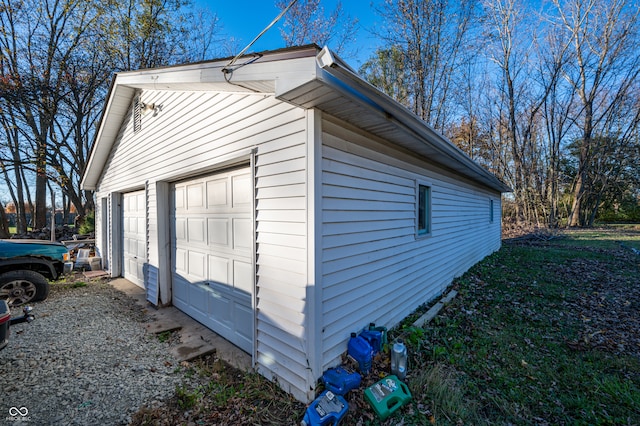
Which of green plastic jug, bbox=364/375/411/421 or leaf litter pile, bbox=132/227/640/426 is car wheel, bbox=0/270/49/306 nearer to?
leaf litter pile, bbox=132/227/640/426

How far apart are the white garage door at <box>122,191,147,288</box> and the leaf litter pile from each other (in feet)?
12.0

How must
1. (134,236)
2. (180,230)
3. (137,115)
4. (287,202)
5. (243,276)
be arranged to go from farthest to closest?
1. (134,236)
2. (137,115)
3. (180,230)
4. (243,276)
5. (287,202)

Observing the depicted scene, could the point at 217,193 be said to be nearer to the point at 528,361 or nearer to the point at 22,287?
the point at 22,287

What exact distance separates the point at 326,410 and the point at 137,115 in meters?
6.73

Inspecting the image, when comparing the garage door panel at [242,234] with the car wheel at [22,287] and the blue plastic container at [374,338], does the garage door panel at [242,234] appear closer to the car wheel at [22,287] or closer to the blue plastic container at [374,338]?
the blue plastic container at [374,338]

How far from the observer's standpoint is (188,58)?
15102 mm

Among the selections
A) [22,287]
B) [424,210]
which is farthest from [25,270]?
[424,210]

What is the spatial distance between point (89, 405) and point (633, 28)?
2832 centimetres

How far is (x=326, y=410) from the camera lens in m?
2.27

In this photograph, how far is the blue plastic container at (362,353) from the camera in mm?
2801

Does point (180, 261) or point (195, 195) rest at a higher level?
point (195, 195)

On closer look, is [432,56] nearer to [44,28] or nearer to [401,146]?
[401,146]

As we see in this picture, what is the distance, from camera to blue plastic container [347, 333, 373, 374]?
280cm

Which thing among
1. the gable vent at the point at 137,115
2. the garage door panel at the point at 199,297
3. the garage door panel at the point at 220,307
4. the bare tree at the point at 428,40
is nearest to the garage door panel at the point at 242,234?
the garage door panel at the point at 220,307
